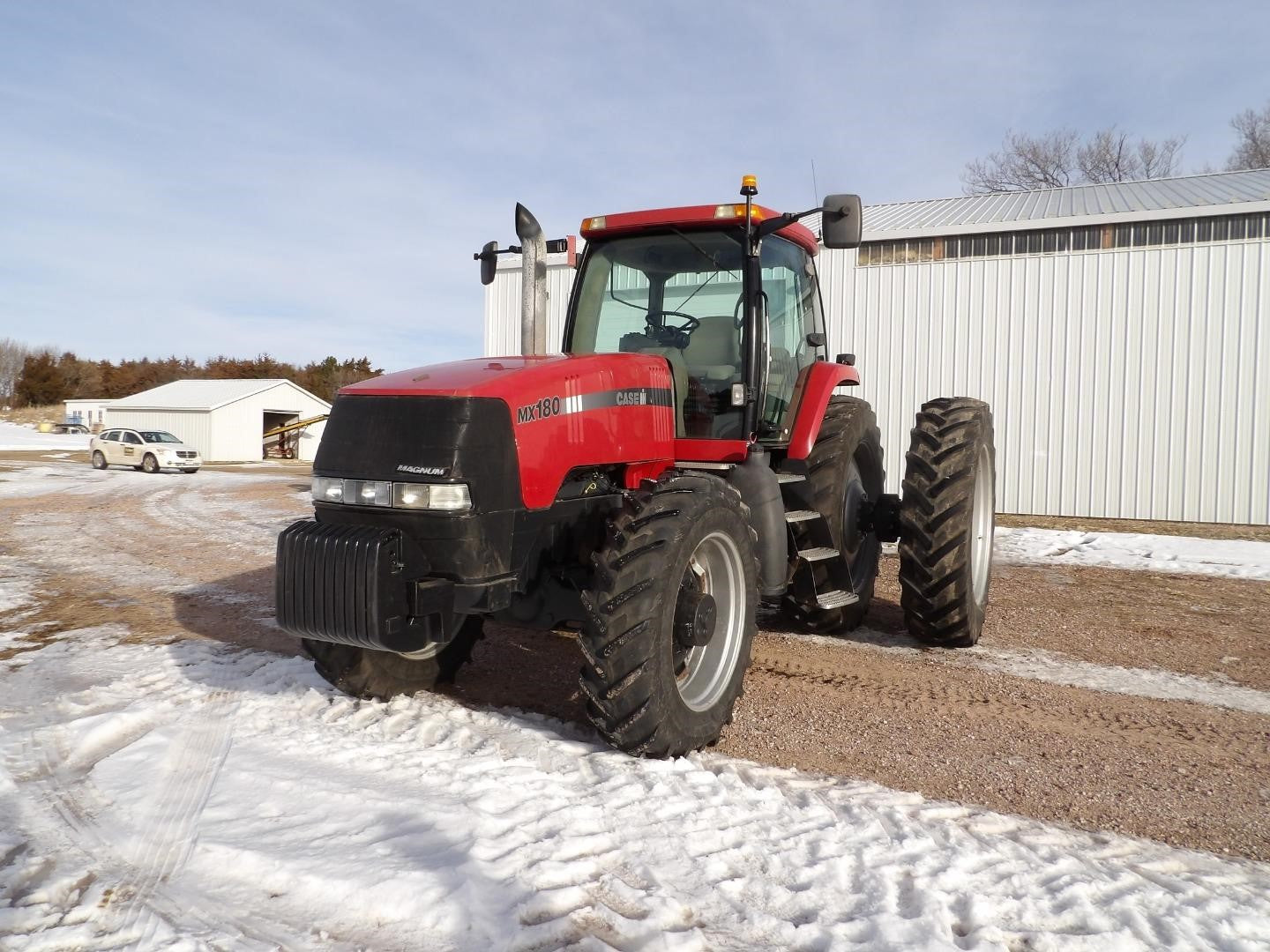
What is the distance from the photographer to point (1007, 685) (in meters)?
4.93

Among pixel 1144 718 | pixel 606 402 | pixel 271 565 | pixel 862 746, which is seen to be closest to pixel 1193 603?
pixel 1144 718

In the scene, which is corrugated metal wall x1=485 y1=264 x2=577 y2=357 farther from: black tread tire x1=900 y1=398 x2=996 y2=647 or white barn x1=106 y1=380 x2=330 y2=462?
white barn x1=106 y1=380 x2=330 y2=462

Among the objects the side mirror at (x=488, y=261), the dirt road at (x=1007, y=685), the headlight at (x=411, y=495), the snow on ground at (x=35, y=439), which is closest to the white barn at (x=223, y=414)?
the snow on ground at (x=35, y=439)

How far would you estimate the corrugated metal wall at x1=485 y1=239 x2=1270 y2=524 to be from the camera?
13.3 meters

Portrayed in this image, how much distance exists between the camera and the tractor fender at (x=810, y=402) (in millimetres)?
5004

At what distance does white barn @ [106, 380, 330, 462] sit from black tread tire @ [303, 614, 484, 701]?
3688 centimetres

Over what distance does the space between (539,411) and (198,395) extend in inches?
1786

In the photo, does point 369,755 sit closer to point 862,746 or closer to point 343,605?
point 343,605

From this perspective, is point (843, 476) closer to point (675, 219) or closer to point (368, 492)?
point (675, 219)

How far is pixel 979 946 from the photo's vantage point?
→ 2.35 meters

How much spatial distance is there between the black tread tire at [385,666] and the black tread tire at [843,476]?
2095 millimetres

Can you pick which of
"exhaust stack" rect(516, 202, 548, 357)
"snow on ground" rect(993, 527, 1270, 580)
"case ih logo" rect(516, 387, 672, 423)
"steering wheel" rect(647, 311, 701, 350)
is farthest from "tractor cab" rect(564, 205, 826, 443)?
"snow on ground" rect(993, 527, 1270, 580)

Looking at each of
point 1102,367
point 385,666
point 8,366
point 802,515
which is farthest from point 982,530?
point 8,366

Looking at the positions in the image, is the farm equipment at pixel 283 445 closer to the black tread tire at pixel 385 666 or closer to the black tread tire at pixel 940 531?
the black tread tire at pixel 385 666
